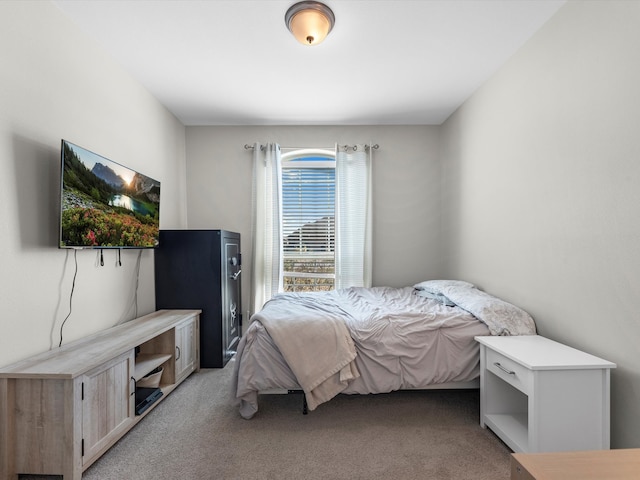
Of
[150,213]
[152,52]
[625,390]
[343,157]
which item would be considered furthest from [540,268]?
[152,52]

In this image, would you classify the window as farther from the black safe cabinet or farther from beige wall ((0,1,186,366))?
beige wall ((0,1,186,366))

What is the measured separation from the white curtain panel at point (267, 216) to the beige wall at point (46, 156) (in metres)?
1.57

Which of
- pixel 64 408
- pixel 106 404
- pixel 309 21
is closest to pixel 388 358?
pixel 106 404

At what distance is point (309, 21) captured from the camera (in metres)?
2.11

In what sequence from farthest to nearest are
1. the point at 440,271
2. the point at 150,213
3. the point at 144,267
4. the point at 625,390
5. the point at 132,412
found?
the point at 440,271 < the point at 144,267 < the point at 150,213 < the point at 132,412 < the point at 625,390

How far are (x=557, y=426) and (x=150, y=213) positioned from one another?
3212mm

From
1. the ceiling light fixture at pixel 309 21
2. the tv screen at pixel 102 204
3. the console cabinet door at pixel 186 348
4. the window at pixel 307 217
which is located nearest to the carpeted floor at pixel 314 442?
the console cabinet door at pixel 186 348

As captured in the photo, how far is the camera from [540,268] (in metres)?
2.31

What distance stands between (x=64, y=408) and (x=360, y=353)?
168 centimetres

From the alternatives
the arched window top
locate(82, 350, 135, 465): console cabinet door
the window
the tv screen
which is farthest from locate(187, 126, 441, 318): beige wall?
locate(82, 350, 135, 465): console cabinet door

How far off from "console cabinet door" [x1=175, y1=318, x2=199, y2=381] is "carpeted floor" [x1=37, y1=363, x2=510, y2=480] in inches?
10.2

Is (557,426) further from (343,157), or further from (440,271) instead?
(343,157)

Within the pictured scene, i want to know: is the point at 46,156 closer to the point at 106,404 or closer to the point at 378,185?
the point at 106,404

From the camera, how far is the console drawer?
1.75 metres
